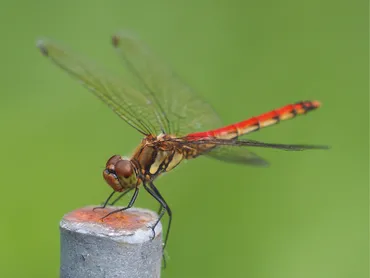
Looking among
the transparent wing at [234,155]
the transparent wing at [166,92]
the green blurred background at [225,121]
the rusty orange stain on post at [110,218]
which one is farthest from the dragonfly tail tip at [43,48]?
the rusty orange stain on post at [110,218]

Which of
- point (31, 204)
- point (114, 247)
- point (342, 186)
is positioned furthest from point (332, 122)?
point (114, 247)

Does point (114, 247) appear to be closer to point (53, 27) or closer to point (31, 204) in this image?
point (31, 204)

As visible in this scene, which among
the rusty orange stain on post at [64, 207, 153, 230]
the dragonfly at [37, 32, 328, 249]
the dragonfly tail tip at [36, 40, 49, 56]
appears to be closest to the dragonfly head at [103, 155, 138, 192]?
the dragonfly at [37, 32, 328, 249]

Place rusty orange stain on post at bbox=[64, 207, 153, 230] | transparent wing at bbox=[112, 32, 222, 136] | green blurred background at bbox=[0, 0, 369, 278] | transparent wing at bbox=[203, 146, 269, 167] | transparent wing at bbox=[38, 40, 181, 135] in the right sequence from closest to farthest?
rusty orange stain on post at bbox=[64, 207, 153, 230] < transparent wing at bbox=[38, 40, 181, 135] < transparent wing at bbox=[203, 146, 269, 167] < transparent wing at bbox=[112, 32, 222, 136] < green blurred background at bbox=[0, 0, 369, 278]

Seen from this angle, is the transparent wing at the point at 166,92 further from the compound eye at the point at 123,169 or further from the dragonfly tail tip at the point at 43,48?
the compound eye at the point at 123,169

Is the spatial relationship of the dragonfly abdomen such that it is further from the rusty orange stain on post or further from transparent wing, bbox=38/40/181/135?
the rusty orange stain on post

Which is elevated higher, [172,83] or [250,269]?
[172,83]

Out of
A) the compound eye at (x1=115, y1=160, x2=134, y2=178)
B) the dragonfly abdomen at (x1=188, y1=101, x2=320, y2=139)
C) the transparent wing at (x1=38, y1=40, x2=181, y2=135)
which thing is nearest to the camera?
the compound eye at (x1=115, y1=160, x2=134, y2=178)
